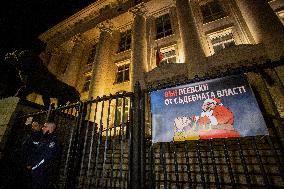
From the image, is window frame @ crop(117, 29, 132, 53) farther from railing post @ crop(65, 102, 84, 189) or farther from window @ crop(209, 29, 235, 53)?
railing post @ crop(65, 102, 84, 189)

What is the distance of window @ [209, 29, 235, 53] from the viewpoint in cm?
1773

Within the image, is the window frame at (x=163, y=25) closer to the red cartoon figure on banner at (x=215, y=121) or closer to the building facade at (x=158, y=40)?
the building facade at (x=158, y=40)

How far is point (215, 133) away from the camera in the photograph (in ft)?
11.2

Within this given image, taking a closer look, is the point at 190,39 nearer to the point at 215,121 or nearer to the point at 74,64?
the point at 215,121

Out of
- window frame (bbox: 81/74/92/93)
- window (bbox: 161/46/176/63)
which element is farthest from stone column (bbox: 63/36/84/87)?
window (bbox: 161/46/176/63)

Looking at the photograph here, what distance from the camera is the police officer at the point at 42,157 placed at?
4.36 m

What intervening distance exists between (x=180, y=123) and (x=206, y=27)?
1811 centimetres

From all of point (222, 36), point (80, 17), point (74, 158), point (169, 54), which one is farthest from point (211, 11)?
point (74, 158)

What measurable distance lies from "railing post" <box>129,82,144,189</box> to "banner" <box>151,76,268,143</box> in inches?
12.5

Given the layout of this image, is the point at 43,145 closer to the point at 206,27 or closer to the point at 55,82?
the point at 55,82

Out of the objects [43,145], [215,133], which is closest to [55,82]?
[43,145]

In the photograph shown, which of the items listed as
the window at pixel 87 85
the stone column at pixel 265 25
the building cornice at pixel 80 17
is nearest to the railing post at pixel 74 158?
the stone column at pixel 265 25

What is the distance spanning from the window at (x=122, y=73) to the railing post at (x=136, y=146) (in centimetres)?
1789

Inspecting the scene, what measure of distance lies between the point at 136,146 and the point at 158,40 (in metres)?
19.2
